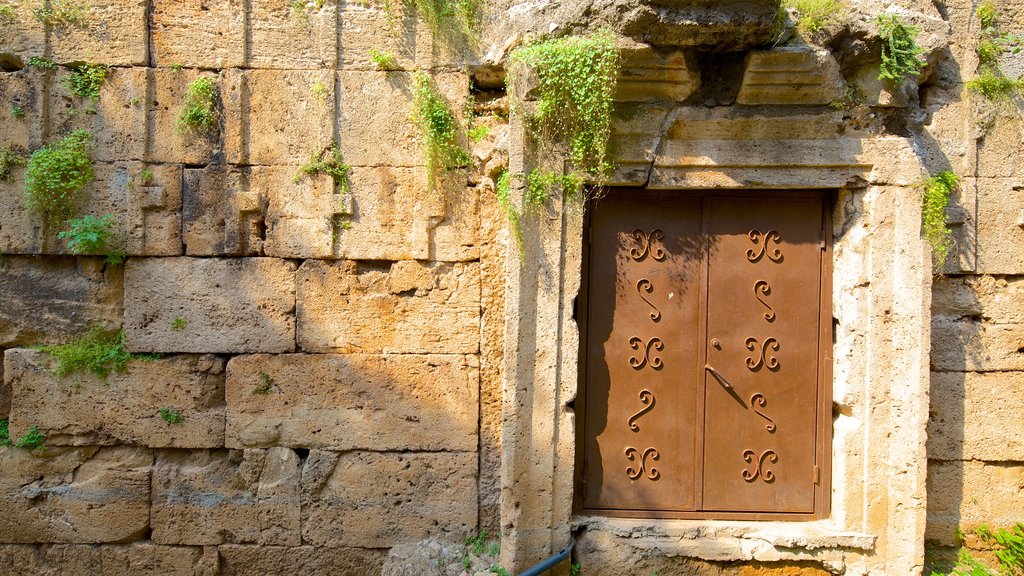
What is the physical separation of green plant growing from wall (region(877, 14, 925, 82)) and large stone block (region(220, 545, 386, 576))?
13.2 ft

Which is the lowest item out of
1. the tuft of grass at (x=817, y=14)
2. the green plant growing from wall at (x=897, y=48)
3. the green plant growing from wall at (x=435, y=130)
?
the green plant growing from wall at (x=435, y=130)

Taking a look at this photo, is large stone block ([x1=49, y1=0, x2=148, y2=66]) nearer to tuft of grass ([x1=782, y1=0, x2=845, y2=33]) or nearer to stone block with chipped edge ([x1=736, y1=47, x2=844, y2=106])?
stone block with chipped edge ([x1=736, y1=47, x2=844, y2=106])

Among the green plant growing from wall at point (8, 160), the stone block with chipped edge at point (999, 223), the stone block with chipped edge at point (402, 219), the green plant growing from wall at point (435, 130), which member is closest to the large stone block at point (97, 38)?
the green plant growing from wall at point (8, 160)

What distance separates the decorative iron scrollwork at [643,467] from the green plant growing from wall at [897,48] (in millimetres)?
2471

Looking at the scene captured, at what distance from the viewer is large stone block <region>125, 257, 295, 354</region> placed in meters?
3.71

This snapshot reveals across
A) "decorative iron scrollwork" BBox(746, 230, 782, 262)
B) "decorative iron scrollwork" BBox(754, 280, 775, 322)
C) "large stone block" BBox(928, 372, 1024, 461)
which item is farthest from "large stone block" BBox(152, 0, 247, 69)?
"large stone block" BBox(928, 372, 1024, 461)

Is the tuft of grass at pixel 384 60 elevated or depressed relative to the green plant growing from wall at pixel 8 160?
elevated

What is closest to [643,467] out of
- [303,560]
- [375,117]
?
[303,560]

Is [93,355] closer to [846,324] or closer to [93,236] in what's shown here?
[93,236]

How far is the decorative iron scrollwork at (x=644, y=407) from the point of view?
3629 millimetres

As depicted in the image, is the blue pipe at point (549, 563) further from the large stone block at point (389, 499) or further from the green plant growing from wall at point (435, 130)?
the green plant growing from wall at point (435, 130)

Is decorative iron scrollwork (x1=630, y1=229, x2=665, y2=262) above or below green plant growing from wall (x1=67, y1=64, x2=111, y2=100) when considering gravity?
below

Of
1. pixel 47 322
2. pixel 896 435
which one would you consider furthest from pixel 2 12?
pixel 896 435

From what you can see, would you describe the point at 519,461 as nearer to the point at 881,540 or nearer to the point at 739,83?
the point at 881,540
